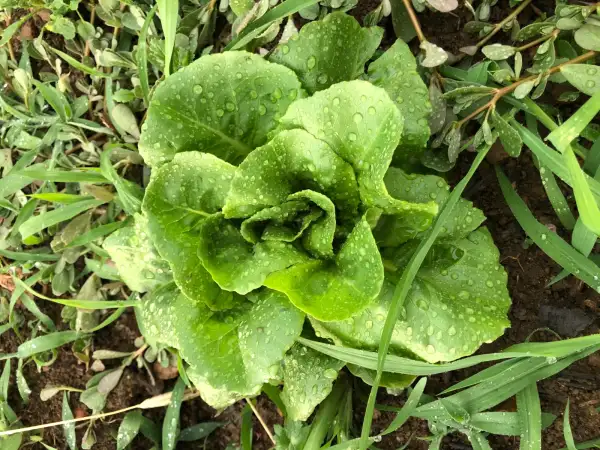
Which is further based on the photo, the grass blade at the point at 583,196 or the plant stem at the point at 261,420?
the plant stem at the point at 261,420

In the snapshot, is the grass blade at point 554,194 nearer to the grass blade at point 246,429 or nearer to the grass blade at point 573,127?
the grass blade at point 573,127

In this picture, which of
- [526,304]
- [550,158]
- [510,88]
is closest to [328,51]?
[510,88]

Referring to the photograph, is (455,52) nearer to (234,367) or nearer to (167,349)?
(234,367)

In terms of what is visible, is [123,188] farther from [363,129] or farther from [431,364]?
[431,364]

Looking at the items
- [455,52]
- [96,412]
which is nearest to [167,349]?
[96,412]

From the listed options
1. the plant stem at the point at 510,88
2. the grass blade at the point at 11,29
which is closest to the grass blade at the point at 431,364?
the plant stem at the point at 510,88

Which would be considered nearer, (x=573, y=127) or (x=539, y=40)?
(x=573, y=127)

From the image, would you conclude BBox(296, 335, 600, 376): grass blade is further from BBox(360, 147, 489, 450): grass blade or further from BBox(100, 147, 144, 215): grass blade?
BBox(100, 147, 144, 215): grass blade
